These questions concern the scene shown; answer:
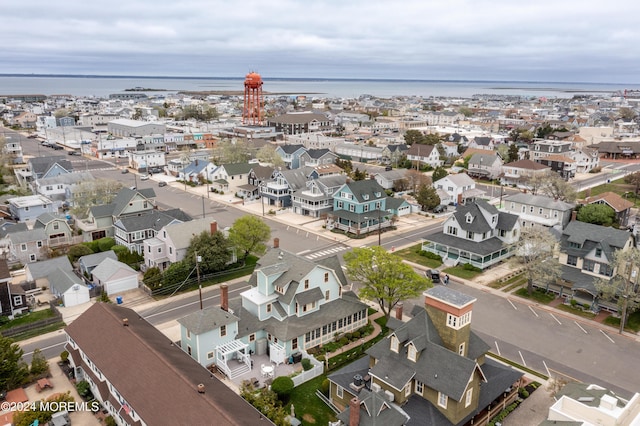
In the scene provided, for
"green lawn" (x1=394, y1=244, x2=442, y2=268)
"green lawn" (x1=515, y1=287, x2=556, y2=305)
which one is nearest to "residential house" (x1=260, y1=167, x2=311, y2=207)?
"green lawn" (x1=394, y1=244, x2=442, y2=268)

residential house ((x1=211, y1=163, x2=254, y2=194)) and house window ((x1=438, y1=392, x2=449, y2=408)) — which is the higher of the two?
residential house ((x1=211, y1=163, x2=254, y2=194))

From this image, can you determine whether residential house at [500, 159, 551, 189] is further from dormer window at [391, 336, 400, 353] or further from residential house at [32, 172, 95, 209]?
residential house at [32, 172, 95, 209]

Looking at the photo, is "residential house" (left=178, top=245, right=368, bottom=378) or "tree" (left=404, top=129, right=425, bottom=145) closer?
"residential house" (left=178, top=245, right=368, bottom=378)

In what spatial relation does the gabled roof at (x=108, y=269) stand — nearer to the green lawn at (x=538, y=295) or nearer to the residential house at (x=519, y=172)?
the green lawn at (x=538, y=295)

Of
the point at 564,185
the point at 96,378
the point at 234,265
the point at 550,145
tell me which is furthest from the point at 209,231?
the point at 550,145

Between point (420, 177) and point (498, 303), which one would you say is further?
point (420, 177)

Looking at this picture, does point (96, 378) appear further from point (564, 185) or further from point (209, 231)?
point (564, 185)

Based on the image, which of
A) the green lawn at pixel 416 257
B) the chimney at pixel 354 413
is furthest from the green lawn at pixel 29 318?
the green lawn at pixel 416 257
